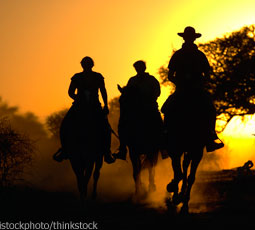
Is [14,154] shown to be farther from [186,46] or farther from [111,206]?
[186,46]

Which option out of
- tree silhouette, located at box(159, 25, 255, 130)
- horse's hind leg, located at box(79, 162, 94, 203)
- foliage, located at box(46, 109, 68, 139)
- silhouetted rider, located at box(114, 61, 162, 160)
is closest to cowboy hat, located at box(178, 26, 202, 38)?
silhouetted rider, located at box(114, 61, 162, 160)

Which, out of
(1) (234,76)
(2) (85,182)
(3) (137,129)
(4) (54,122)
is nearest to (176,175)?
(2) (85,182)

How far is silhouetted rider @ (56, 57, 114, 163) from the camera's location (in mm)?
14406

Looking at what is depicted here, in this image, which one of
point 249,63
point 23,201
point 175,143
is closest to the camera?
point 175,143

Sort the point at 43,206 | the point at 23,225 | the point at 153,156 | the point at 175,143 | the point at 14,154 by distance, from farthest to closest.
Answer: the point at 14,154
the point at 153,156
the point at 43,206
the point at 175,143
the point at 23,225

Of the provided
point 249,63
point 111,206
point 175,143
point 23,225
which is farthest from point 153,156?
point 249,63

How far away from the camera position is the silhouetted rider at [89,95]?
47.3ft

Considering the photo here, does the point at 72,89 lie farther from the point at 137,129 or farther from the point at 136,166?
the point at 136,166

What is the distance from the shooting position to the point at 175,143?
1377 centimetres

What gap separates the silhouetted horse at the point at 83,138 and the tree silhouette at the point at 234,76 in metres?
29.6

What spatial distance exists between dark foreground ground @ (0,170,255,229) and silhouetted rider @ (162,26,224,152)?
1526 millimetres

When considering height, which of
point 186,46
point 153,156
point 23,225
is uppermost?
point 186,46

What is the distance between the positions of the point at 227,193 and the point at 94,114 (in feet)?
17.5

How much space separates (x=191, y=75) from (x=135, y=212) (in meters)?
2.73
